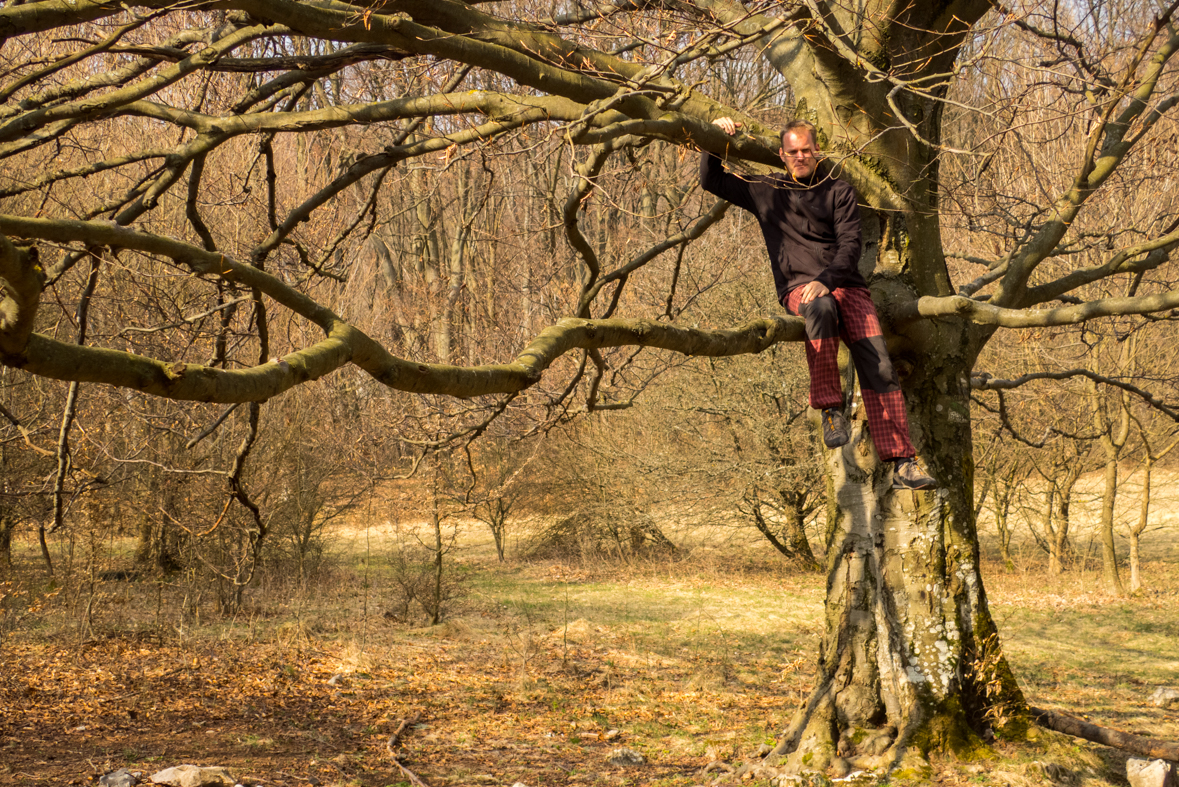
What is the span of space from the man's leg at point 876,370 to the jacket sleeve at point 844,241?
0.09 meters

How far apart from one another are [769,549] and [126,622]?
10422 millimetres

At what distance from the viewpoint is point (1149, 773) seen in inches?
171

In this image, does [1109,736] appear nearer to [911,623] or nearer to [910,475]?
[911,623]

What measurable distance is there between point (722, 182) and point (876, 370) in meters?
1.23

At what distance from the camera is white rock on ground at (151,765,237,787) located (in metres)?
4.78

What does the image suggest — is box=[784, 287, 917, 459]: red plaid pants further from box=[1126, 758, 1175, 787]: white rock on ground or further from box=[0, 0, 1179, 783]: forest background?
box=[1126, 758, 1175, 787]: white rock on ground

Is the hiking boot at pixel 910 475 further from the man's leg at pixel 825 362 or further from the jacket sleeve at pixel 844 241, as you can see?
the jacket sleeve at pixel 844 241

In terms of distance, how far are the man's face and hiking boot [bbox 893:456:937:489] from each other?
1414mm

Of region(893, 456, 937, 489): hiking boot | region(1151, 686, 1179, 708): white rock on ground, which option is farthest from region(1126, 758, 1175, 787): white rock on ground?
region(1151, 686, 1179, 708): white rock on ground

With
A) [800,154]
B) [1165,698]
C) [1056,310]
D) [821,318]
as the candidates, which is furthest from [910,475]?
[1165,698]

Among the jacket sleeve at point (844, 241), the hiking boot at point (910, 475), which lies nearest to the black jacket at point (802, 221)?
the jacket sleeve at point (844, 241)

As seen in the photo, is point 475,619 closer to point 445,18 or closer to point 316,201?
point 316,201

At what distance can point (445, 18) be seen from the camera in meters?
3.98

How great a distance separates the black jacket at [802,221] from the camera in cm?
409
